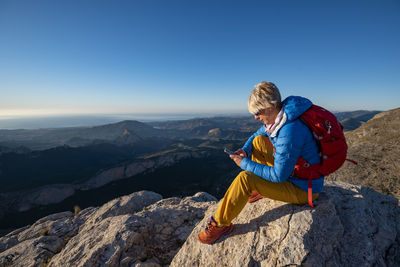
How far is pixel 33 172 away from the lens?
94.8 metres

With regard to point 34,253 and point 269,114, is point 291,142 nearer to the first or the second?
point 269,114

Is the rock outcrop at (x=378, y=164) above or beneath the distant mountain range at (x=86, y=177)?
above

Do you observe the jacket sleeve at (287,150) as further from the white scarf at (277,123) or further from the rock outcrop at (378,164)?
the rock outcrop at (378,164)

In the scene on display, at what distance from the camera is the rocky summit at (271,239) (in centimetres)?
333

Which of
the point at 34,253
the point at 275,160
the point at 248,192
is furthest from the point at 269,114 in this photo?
the point at 34,253

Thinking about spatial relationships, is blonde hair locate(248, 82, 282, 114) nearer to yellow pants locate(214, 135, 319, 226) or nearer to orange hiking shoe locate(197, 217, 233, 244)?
yellow pants locate(214, 135, 319, 226)

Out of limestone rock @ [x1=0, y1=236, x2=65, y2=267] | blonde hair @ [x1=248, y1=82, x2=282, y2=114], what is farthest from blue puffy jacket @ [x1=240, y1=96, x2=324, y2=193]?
limestone rock @ [x1=0, y1=236, x2=65, y2=267]

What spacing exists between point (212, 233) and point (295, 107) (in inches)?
131

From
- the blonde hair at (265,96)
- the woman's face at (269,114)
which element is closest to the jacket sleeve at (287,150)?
the woman's face at (269,114)

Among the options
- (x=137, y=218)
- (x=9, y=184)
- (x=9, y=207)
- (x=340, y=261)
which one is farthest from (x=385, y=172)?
(x=9, y=184)

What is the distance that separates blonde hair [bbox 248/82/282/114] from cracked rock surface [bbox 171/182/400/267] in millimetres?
2590

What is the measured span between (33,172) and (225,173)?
110 m

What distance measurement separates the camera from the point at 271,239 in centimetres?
362

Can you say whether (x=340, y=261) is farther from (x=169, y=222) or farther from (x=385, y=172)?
(x=385, y=172)
